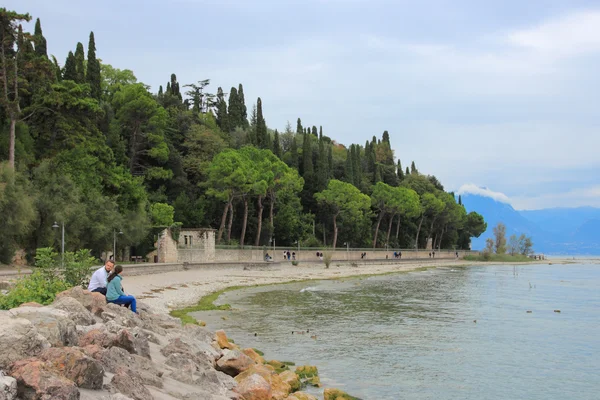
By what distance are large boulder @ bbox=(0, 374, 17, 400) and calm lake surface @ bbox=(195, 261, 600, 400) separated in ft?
28.3

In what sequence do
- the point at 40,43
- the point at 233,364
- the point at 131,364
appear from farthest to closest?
1. the point at 40,43
2. the point at 233,364
3. the point at 131,364

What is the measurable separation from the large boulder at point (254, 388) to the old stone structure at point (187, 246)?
4428 centimetres

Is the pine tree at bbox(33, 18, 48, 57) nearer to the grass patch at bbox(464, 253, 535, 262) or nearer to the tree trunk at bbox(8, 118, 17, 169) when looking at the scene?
the tree trunk at bbox(8, 118, 17, 169)

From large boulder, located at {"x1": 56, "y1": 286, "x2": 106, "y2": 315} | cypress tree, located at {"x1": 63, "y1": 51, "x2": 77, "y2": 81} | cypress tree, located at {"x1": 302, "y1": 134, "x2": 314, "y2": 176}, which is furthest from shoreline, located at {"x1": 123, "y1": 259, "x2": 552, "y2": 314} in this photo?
cypress tree, located at {"x1": 302, "y1": 134, "x2": 314, "y2": 176}

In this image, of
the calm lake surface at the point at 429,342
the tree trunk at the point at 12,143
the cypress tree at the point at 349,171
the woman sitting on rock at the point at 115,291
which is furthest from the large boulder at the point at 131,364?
the cypress tree at the point at 349,171

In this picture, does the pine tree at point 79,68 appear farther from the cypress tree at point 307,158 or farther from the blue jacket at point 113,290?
the blue jacket at point 113,290

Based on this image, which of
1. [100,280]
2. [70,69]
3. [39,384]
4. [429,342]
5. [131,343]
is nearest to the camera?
[39,384]

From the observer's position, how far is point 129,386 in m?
7.67

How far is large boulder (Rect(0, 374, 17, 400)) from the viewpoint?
6098 millimetres

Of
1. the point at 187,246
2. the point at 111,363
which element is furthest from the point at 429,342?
the point at 187,246

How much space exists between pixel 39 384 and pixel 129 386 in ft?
4.97

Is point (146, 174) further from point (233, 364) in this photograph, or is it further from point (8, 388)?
point (8, 388)

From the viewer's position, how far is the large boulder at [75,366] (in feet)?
23.2

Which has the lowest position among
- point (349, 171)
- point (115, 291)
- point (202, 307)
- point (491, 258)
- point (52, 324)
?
point (491, 258)
